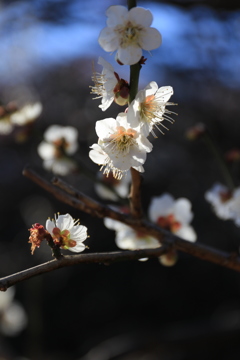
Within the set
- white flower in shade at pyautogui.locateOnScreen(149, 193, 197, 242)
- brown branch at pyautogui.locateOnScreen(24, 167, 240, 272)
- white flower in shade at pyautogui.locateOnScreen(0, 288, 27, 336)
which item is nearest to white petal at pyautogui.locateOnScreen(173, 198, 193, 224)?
white flower in shade at pyautogui.locateOnScreen(149, 193, 197, 242)

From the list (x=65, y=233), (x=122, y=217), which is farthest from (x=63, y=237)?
(x=122, y=217)

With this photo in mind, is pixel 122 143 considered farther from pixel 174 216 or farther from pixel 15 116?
pixel 15 116

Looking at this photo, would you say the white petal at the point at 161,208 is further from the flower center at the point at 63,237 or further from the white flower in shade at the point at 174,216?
the flower center at the point at 63,237

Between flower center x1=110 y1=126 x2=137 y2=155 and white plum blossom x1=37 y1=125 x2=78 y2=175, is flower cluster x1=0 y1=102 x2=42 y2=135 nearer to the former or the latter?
white plum blossom x1=37 y1=125 x2=78 y2=175

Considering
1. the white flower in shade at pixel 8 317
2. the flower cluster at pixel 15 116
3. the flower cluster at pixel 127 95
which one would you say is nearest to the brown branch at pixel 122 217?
the flower cluster at pixel 127 95

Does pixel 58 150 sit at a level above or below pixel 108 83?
above

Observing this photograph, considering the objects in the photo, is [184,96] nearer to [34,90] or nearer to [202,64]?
[202,64]

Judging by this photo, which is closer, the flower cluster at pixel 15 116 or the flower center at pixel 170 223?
the flower center at pixel 170 223
